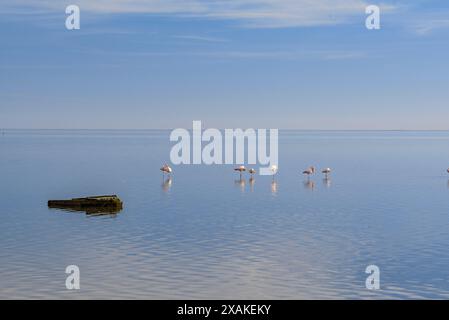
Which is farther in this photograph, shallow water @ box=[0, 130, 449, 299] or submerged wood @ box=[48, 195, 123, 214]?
submerged wood @ box=[48, 195, 123, 214]

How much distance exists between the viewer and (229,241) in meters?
45.2

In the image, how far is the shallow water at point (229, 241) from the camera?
112 feet

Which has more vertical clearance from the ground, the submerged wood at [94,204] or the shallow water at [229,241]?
the submerged wood at [94,204]

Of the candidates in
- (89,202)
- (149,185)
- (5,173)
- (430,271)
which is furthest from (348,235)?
(5,173)

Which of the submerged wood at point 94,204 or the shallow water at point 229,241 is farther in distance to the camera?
the submerged wood at point 94,204

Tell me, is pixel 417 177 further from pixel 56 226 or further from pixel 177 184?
pixel 56 226

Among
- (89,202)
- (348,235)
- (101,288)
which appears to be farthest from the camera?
(89,202)

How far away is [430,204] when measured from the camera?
2512 inches

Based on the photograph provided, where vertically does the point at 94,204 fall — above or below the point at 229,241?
above

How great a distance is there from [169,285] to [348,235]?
693 inches

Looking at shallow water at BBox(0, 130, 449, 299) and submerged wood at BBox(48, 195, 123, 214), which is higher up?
submerged wood at BBox(48, 195, 123, 214)

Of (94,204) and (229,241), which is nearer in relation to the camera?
(229,241)

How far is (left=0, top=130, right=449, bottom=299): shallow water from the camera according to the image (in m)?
34.1
